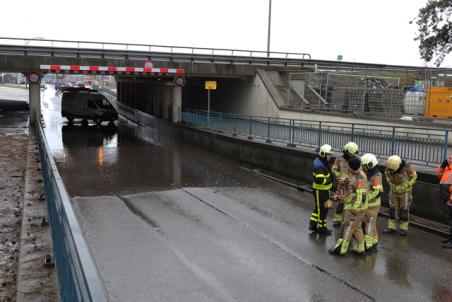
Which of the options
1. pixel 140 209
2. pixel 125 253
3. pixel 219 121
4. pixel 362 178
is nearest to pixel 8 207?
pixel 140 209

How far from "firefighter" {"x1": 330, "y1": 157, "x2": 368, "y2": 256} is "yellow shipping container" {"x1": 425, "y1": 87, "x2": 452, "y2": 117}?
521 inches

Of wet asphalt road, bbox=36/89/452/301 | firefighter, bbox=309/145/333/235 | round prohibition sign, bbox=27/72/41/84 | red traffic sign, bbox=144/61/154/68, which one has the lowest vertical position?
wet asphalt road, bbox=36/89/452/301

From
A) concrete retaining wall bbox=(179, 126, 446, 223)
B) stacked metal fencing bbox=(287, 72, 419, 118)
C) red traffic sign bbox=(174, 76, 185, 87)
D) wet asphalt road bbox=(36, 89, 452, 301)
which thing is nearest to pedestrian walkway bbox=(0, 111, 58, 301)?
wet asphalt road bbox=(36, 89, 452, 301)

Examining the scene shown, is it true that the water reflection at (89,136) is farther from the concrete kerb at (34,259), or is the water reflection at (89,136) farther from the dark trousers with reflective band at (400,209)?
the dark trousers with reflective band at (400,209)

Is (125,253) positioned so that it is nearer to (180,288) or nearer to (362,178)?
(180,288)

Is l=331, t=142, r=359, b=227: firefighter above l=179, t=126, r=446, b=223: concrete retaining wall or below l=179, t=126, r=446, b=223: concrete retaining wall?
above

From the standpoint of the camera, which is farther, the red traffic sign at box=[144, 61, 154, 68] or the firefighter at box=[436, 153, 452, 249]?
the red traffic sign at box=[144, 61, 154, 68]

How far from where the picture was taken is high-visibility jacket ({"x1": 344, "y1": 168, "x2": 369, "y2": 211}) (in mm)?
8102

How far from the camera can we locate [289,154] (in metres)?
16.9

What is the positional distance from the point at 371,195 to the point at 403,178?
1.48 m

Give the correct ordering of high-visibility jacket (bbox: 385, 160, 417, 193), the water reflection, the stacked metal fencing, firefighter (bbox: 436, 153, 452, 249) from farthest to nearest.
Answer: the water reflection < the stacked metal fencing < high-visibility jacket (bbox: 385, 160, 417, 193) < firefighter (bbox: 436, 153, 452, 249)

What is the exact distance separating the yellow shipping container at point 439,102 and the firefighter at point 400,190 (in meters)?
11.5

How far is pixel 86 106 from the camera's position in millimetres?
33312

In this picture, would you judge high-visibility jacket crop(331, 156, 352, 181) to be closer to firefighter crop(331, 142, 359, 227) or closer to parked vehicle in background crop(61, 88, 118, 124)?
firefighter crop(331, 142, 359, 227)
